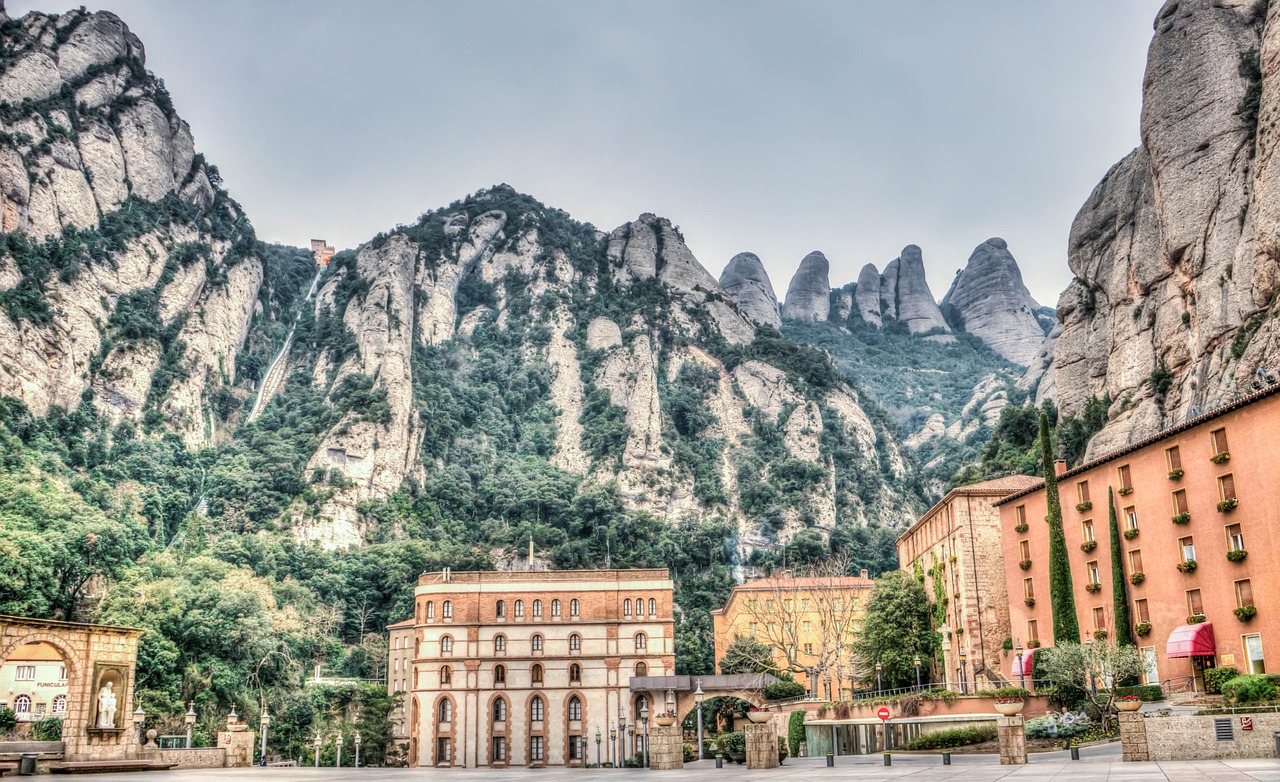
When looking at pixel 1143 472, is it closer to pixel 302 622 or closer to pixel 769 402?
pixel 302 622

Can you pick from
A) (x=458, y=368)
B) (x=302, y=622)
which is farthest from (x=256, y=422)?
(x=302, y=622)

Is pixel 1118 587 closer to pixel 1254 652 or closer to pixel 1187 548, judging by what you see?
pixel 1187 548

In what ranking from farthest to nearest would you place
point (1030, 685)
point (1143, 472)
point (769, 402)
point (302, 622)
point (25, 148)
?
point (769, 402), point (25, 148), point (302, 622), point (1030, 685), point (1143, 472)

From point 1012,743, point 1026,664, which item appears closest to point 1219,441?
point 1026,664

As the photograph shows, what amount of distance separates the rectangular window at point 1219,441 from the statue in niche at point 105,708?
43.1m

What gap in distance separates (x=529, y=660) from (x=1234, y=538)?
49.2 meters

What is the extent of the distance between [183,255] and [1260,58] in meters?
116

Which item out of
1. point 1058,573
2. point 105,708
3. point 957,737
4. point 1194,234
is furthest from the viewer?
point 1194,234

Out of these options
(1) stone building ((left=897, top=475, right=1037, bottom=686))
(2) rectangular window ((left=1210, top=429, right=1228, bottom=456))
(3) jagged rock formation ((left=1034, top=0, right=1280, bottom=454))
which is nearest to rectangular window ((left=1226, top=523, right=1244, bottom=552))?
(2) rectangular window ((left=1210, top=429, right=1228, bottom=456))

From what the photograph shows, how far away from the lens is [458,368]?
150 metres

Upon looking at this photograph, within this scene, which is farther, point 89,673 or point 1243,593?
point 1243,593

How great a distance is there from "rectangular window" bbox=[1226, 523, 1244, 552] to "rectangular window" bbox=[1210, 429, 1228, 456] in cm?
292

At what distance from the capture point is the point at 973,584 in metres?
56.4

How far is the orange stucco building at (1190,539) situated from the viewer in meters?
36.3
